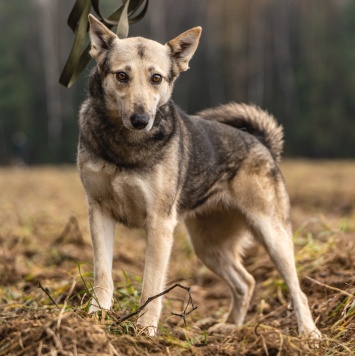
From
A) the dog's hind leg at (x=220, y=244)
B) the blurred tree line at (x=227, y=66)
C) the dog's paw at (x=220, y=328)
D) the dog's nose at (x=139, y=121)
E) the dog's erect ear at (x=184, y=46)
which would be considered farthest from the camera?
the blurred tree line at (x=227, y=66)

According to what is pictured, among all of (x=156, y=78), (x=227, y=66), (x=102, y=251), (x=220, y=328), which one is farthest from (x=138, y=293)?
(x=227, y=66)

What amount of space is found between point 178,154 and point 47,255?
291 cm

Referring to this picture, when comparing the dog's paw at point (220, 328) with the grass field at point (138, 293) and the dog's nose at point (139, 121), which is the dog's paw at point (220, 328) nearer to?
the grass field at point (138, 293)

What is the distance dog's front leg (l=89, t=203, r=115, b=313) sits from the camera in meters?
3.82

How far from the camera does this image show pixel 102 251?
394 cm

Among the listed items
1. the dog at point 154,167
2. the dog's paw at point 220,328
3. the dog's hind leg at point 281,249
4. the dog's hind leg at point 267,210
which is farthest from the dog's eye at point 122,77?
the dog's paw at point 220,328

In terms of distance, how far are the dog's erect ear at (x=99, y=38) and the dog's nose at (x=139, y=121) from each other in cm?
64

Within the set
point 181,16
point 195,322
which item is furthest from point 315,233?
point 181,16

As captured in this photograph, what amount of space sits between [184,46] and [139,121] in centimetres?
87

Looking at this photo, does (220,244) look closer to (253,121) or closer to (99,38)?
(253,121)

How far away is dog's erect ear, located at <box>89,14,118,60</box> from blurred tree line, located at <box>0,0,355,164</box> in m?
27.4

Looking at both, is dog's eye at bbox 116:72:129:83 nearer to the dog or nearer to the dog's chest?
the dog

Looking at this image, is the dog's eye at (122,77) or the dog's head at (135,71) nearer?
the dog's head at (135,71)

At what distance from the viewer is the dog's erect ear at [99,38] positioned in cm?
400
